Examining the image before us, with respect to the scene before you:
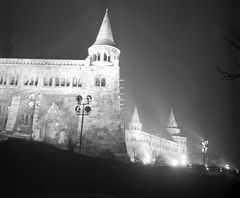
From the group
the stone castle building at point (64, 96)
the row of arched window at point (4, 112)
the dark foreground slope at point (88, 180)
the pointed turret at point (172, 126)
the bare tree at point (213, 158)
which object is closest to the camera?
the dark foreground slope at point (88, 180)

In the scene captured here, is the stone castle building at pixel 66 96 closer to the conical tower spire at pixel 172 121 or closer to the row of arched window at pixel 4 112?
the row of arched window at pixel 4 112

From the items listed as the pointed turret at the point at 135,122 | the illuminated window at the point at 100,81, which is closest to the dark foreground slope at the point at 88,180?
the illuminated window at the point at 100,81

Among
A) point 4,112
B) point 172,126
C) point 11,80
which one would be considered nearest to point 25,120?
point 4,112

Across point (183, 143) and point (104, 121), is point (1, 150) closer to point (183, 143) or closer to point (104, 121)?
point (104, 121)

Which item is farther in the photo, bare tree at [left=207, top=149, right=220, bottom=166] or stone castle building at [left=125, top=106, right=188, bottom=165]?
bare tree at [left=207, top=149, right=220, bottom=166]

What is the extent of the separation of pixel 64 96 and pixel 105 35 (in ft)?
35.2

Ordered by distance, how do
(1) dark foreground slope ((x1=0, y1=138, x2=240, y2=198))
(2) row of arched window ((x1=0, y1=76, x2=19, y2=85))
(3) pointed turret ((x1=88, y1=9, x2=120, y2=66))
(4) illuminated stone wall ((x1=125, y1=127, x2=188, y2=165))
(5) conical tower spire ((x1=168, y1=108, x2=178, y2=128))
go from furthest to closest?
A: 1. (5) conical tower spire ((x1=168, y1=108, x2=178, y2=128))
2. (4) illuminated stone wall ((x1=125, y1=127, x2=188, y2=165))
3. (3) pointed turret ((x1=88, y1=9, x2=120, y2=66))
4. (2) row of arched window ((x1=0, y1=76, x2=19, y2=85))
5. (1) dark foreground slope ((x1=0, y1=138, x2=240, y2=198))

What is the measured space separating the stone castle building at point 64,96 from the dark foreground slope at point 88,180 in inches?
617

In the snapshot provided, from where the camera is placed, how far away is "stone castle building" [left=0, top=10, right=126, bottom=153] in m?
34.0

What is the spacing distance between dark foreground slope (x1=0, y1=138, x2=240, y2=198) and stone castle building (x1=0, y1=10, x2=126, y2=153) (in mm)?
15663

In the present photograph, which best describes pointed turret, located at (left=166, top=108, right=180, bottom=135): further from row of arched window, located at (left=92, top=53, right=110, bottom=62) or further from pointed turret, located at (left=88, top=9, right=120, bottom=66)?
row of arched window, located at (left=92, top=53, right=110, bottom=62)

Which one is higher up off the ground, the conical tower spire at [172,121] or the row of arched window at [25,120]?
the conical tower spire at [172,121]

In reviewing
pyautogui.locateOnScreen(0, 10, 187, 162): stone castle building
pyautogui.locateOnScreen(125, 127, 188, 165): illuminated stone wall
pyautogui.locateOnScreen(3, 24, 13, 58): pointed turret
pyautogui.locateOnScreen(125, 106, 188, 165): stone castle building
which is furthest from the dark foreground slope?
pyautogui.locateOnScreen(3, 24, 13, 58): pointed turret

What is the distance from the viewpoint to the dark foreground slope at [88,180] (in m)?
13.6
